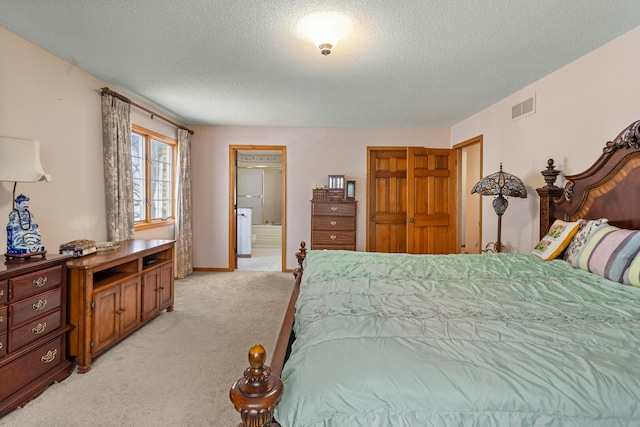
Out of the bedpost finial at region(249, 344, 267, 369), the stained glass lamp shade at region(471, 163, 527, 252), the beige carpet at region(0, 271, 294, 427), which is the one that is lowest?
the beige carpet at region(0, 271, 294, 427)

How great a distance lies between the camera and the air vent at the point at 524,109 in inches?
128

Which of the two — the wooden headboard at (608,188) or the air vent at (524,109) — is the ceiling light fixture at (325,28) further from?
the air vent at (524,109)

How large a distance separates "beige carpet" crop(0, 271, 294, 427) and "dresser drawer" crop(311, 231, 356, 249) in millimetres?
1376

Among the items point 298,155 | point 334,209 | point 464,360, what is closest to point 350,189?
point 334,209

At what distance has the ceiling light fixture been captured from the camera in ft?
6.87

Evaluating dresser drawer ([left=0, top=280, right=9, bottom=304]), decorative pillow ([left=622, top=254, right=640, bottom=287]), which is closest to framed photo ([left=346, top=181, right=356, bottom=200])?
decorative pillow ([left=622, top=254, right=640, bottom=287])

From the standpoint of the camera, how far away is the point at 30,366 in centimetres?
194

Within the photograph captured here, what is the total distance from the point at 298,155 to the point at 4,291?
3.96 meters

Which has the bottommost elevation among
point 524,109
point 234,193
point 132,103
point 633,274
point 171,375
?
point 171,375

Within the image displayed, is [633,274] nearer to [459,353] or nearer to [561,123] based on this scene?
[459,353]

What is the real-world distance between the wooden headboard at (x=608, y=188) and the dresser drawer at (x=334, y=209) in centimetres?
248

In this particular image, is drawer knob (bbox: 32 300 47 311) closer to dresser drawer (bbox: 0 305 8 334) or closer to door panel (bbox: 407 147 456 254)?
dresser drawer (bbox: 0 305 8 334)

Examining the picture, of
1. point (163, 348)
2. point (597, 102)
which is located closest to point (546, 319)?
point (597, 102)

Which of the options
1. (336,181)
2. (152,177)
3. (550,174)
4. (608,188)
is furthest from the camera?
(336,181)
